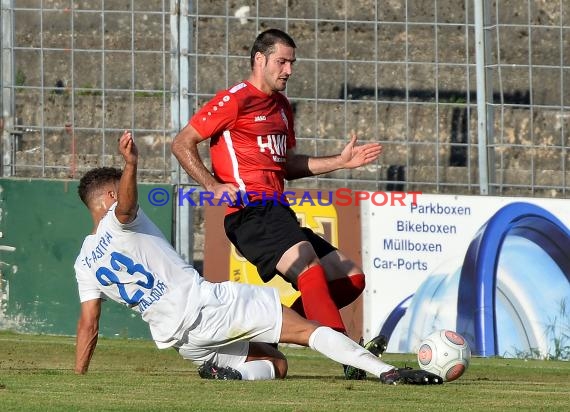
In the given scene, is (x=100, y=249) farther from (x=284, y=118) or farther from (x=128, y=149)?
(x=284, y=118)

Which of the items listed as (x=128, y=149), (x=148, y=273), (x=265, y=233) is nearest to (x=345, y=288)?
(x=265, y=233)

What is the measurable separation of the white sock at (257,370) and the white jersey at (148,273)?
22.1 inches

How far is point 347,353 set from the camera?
6.81 m

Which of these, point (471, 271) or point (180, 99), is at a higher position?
point (180, 99)

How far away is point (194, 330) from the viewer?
23.6 ft

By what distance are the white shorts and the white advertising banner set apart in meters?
4.70

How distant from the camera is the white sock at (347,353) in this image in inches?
267

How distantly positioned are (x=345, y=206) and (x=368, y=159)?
3.85 m

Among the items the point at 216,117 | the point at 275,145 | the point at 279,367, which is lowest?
the point at 279,367

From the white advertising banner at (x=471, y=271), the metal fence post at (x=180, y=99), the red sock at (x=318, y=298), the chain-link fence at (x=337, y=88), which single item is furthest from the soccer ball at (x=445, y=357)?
the metal fence post at (x=180, y=99)

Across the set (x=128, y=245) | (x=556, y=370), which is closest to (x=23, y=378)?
(x=128, y=245)

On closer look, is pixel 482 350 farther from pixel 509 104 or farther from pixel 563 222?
pixel 509 104

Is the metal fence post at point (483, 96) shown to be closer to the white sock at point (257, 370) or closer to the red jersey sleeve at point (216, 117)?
the red jersey sleeve at point (216, 117)

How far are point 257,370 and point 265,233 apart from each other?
897 mm
